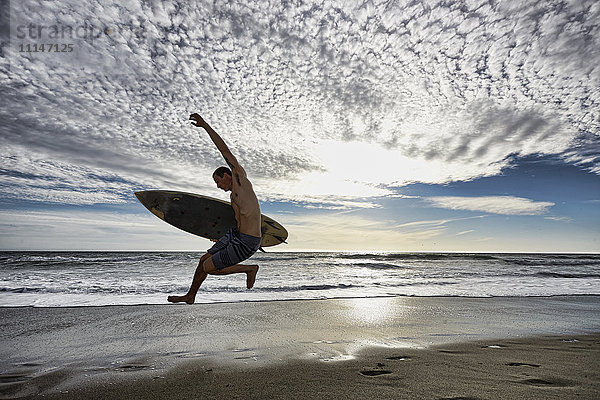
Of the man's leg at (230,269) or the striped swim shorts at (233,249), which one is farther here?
the man's leg at (230,269)

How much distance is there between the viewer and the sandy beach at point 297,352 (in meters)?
3.79

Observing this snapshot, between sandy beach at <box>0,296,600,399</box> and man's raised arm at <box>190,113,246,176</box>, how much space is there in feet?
7.76

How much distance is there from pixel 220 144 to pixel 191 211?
104cm

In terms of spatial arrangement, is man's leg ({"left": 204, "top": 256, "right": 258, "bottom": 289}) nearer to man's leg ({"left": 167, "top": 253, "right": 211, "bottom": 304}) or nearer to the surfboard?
man's leg ({"left": 167, "top": 253, "right": 211, "bottom": 304})

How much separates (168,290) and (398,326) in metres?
9.57

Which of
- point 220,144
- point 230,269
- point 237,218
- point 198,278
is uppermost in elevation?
point 220,144

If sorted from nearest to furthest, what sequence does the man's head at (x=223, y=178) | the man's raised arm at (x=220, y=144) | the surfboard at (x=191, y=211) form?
the man's raised arm at (x=220, y=144) < the man's head at (x=223, y=178) < the surfboard at (x=191, y=211)

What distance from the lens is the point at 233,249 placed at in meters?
3.10

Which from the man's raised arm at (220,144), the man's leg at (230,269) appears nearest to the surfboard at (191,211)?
the man's leg at (230,269)

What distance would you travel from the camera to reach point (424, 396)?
3486mm

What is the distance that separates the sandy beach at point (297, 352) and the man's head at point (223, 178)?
2.19 m

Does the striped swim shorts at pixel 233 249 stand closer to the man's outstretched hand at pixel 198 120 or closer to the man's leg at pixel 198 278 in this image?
the man's leg at pixel 198 278

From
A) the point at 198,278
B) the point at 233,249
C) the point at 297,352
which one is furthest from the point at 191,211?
the point at 297,352

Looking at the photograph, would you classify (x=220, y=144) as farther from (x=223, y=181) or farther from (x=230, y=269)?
(x=230, y=269)
